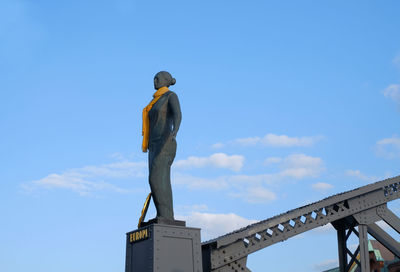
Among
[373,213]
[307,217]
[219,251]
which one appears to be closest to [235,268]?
[219,251]

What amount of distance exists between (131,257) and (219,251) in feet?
22.1

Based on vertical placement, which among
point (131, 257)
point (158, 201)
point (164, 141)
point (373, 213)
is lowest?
point (131, 257)

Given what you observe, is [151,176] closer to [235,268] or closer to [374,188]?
[235,268]

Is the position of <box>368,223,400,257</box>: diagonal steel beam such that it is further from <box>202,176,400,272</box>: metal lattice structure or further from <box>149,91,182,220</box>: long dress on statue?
<box>149,91,182,220</box>: long dress on statue

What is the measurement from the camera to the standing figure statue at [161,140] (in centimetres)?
1175

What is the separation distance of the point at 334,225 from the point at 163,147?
12008mm

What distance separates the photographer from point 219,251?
18047mm

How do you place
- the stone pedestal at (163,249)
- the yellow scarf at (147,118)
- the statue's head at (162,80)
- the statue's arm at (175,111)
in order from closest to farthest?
1. the stone pedestal at (163,249)
2. the statue's arm at (175,111)
3. the yellow scarf at (147,118)
4. the statue's head at (162,80)

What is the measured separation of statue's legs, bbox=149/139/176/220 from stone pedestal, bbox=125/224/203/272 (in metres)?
→ 0.50

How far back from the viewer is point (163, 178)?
11.8m

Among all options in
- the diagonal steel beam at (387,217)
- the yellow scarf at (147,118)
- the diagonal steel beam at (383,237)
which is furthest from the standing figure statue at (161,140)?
the diagonal steel beam at (383,237)

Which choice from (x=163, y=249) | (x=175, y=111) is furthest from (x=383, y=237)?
(x=163, y=249)

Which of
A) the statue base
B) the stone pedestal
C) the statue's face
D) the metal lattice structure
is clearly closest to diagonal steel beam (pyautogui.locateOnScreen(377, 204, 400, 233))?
the metal lattice structure

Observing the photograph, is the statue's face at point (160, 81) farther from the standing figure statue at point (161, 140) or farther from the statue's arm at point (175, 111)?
the statue's arm at point (175, 111)
